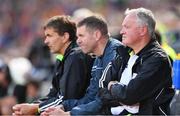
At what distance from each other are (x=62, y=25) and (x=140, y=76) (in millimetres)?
1646

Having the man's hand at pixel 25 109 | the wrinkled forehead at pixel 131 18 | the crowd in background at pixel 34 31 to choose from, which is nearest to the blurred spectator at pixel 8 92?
the crowd in background at pixel 34 31

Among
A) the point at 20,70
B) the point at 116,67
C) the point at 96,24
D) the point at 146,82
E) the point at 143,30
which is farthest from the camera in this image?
the point at 20,70

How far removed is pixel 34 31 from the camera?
2069 centimetres

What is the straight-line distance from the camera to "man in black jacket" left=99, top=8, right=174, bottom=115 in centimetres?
742

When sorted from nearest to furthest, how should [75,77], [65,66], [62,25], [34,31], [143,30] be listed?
[143,30] → [75,77] → [65,66] → [62,25] → [34,31]

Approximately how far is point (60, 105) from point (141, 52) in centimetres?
129

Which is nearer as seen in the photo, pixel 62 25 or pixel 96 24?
pixel 96 24

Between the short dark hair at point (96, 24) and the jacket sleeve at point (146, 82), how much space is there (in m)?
Result: 0.91

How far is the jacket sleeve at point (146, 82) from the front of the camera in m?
7.39

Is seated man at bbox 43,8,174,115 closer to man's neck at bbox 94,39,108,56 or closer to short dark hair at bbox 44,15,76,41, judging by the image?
man's neck at bbox 94,39,108,56

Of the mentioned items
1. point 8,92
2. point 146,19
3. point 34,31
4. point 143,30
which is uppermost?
point 34,31

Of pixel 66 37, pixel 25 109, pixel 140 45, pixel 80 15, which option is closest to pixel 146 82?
pixel 140 45

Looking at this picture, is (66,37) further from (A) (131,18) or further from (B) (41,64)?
(B) (41,64)

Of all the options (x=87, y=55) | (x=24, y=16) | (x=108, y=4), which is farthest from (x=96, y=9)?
(x=87, y=55)
